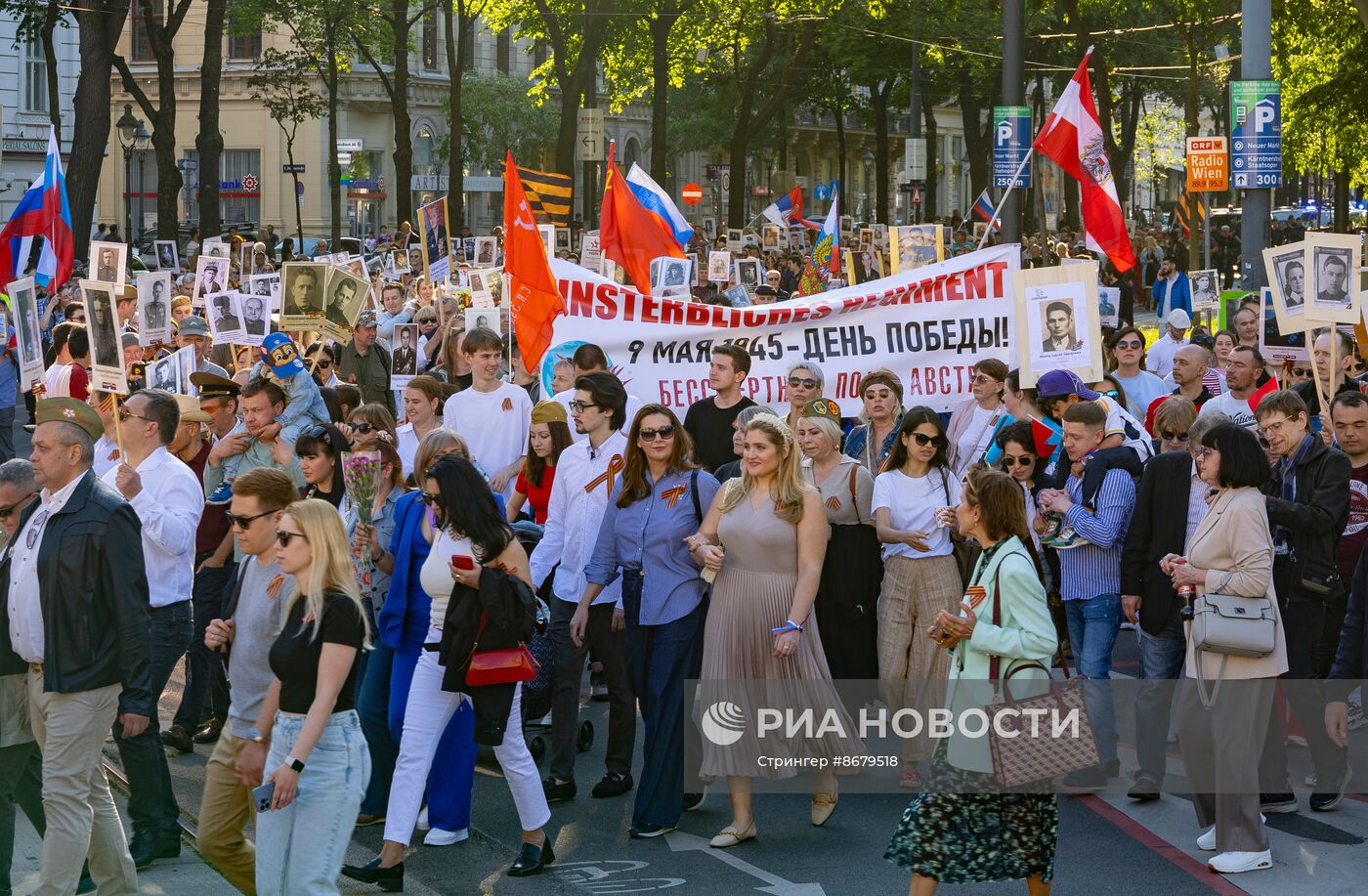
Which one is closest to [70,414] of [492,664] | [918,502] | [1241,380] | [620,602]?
[492,664]

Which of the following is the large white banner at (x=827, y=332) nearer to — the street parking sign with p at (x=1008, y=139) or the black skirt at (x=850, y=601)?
the black skirt at (x=850, y=601)

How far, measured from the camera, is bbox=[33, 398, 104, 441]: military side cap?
20.7 feet

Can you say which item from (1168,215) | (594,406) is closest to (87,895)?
(594,406)

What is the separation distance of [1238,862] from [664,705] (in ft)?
7.40

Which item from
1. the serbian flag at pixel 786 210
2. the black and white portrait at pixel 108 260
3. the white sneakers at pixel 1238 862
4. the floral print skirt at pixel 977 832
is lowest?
the white sneakers at pixel 1238 862

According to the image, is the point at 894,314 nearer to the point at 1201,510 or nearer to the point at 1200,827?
the point at 1201,510

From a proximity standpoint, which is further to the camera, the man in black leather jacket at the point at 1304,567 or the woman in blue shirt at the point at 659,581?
the man in black leather jacket at the point at 1304,567

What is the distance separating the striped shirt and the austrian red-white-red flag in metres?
6.76

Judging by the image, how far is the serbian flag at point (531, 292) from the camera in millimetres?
11078

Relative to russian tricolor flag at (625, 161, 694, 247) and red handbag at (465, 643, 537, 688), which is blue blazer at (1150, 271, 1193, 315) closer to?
russian tricolor flag at (625, 161, 694, 247)

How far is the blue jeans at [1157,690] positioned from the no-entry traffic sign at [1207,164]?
16659 mm

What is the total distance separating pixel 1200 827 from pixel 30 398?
17.0 meters

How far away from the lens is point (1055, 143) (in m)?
15.0

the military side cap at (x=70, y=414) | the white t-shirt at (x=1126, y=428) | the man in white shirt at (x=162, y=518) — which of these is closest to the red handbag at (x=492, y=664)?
the man in white shirt at (x=162, y=518)
